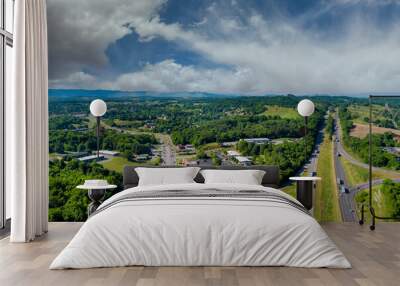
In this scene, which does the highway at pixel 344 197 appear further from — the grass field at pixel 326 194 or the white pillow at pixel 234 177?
the white pillow at pixel 234 177

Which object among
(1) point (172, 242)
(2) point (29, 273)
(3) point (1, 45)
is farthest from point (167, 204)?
(3) point (1, 45)

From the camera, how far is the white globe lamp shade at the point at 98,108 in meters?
7.43

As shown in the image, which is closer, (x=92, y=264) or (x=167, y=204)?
(x=92, y=264)

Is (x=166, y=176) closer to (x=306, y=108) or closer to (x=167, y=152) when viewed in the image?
(x=167, y=152)

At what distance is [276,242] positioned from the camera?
448cm

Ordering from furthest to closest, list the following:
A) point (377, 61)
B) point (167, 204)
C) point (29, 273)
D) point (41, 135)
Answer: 1. point (377, 61)
2. point (41, 135)
3. point (167, 204)
4. point (29, 273)

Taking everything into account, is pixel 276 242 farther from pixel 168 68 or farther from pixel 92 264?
pixel 168 68

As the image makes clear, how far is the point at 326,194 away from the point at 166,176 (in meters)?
2.41

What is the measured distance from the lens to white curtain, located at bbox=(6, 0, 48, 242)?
5656 millimetres

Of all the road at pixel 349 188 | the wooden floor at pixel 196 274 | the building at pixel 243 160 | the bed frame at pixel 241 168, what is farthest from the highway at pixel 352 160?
the wooden floor at pixel 196 274

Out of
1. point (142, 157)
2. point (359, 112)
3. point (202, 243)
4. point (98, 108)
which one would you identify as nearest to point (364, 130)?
point (359, 112)

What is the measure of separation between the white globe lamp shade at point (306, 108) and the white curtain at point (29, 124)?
3353 millimetres

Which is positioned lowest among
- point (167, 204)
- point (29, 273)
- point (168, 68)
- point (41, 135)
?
point (29, 273)

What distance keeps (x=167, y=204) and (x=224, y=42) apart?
381 cm
